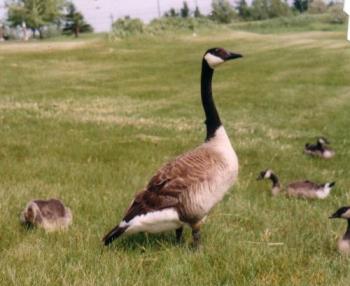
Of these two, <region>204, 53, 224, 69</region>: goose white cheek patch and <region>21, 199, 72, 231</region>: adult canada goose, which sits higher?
<region>204, 53, 224, 69</region>: goose white cheek patch

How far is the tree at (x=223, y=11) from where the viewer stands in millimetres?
135250

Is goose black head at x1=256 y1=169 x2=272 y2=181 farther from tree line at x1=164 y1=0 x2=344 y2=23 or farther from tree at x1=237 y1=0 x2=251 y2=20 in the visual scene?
Answer: tree at x1=237 y1=0 x2=251 y2=20

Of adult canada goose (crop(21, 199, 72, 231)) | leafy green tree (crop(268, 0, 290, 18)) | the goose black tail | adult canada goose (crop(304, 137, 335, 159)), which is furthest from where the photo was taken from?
leafy green tree (crop(268, 0, 290, 18))

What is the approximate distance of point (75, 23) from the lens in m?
128

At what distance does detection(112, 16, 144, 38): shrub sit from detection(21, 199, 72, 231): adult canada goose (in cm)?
7037

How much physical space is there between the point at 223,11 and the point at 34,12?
43200mm

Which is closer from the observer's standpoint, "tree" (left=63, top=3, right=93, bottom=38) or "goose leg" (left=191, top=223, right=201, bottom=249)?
"goose leg" (left=191, top=223, right=201, bottom=249)

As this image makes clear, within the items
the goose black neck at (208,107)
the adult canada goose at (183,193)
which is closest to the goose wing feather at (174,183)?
the adult canada goose at (183,193)

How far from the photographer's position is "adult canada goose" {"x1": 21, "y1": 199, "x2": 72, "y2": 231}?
7.02 m

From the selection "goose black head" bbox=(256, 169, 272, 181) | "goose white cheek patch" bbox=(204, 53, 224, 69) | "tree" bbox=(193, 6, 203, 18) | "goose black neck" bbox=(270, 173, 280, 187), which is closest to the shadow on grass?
"goose white cheek patch" bbox=(204, 53, 224, 69)

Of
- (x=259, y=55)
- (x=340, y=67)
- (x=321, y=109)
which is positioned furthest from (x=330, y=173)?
(x=259, y=55)

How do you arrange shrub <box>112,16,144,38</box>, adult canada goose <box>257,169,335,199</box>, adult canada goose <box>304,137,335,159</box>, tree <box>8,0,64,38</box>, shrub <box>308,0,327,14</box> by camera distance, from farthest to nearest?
shrub <box>308,0,327,14</box> < tree <box>8,0,64,38</box> < shrub <box>112,16,144,38</box> < adult canada goose <box>304,137,335,159</box> < adult canada goose <box>257,169,335,199</box>

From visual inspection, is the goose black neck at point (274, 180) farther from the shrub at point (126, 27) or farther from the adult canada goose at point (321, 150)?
the shrub at point (126, 27)

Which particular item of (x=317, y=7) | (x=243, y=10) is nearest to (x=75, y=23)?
(x=243, y=10)
